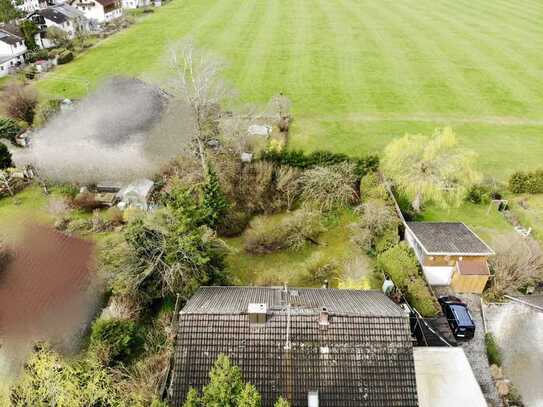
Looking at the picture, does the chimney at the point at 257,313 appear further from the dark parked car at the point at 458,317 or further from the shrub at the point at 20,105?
the shrub at the point at 20,105

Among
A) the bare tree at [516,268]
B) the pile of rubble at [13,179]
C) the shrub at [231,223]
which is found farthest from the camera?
the pile of rubble at [13,179]

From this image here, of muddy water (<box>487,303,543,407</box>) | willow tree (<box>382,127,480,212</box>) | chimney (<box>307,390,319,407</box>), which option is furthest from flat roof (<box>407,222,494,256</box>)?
chimney (<box>307,390,319,407</box>)

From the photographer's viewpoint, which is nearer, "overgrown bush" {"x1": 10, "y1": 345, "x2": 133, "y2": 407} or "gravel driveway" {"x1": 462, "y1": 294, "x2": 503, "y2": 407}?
"overgrown bush" {"x1": 10, "y1": 345, "x2": 133, "y2": 407}

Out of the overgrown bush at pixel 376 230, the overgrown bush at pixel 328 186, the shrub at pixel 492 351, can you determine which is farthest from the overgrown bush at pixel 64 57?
the shrub at pixel 492 351

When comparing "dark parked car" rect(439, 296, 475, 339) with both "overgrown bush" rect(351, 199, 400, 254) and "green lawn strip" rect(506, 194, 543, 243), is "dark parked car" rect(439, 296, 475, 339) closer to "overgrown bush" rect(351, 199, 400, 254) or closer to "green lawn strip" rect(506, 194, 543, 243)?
"overgrown bush" rect(351, 199, 400, 254)

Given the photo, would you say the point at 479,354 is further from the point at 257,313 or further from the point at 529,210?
the point at 529,210

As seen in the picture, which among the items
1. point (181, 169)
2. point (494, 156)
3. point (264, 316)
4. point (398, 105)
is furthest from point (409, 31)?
point (264, 316)

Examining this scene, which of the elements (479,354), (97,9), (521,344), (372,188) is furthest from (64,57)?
(521,344)
